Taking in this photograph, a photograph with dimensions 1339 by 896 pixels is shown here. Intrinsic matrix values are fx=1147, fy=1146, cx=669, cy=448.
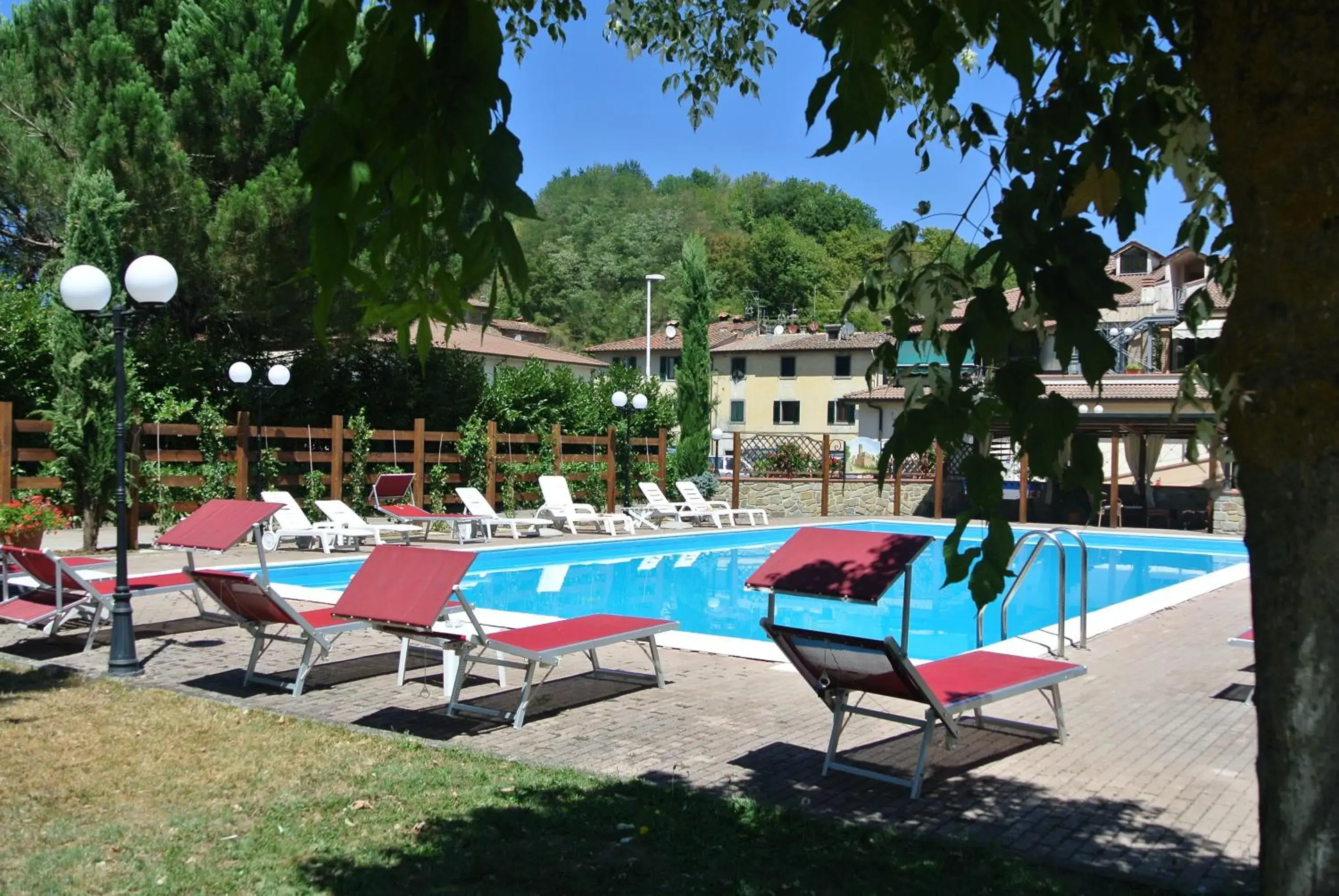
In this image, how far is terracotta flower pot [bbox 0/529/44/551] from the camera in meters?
12.0

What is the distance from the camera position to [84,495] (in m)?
15.3

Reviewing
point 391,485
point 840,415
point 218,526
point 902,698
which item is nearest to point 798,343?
point 840,415

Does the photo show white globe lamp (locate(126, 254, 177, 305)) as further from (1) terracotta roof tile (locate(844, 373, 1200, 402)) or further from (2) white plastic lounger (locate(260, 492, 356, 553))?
(1) terracotta roof tile (locate(844, 373, 1200, 402))

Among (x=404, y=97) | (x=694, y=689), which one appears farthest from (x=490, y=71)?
(x=694, y=689)

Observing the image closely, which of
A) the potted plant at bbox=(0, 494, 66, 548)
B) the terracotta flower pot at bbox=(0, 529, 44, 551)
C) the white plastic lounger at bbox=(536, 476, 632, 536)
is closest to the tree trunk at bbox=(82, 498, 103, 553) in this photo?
the potted plant at bbox=(0, 494, 66, 548)

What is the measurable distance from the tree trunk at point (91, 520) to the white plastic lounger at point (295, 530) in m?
2.09

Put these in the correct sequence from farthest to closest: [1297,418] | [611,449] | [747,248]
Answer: [747,248] → [611,449] → [1297,418]

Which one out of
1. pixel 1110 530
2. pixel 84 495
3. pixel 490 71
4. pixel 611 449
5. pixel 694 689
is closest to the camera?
pixel 490 71

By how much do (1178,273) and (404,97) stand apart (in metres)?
33.2

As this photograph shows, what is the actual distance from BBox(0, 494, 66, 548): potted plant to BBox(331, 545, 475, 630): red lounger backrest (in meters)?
7.09

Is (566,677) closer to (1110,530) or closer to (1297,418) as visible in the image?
(1297,418)

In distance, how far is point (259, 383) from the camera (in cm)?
1812

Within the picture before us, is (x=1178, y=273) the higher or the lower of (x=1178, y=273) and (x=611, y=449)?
the higher

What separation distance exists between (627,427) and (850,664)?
63.7 ft
